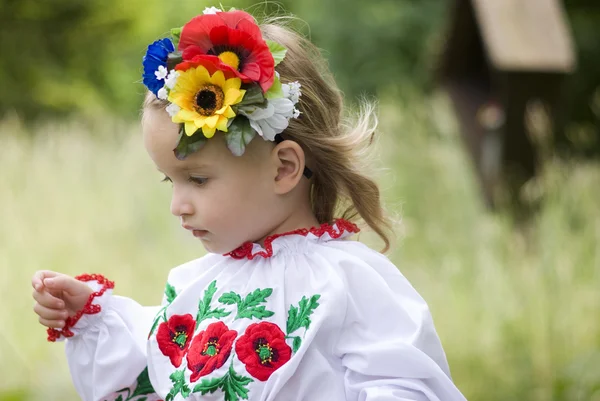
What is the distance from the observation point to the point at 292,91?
201cm

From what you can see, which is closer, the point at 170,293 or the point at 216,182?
the point at 216,182

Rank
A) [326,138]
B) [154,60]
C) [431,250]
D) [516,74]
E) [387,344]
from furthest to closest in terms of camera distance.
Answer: [516,74], [431,250], [326,138], [154,60], [387,344]

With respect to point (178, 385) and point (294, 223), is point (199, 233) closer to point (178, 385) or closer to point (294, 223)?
point (294, 223)

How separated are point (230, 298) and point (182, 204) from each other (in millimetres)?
242

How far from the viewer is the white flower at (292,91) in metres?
1.99

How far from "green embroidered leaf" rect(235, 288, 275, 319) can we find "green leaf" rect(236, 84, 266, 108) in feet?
1.35

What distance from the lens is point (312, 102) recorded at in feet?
6.93

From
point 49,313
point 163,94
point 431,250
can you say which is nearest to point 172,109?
point 163,94

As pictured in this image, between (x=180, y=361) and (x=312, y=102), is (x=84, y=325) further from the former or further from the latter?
(x=312, y=102)

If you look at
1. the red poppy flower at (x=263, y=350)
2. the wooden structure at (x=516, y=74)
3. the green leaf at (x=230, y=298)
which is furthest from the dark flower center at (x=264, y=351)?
the wooden structure at (x=516, y=74)

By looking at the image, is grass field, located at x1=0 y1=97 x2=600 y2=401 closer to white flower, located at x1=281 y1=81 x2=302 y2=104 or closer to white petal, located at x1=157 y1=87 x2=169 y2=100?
white flower, located at x1=281 y1=81 x2=302 y2=104

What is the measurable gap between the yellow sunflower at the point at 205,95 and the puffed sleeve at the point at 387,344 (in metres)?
0.44

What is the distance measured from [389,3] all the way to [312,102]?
9148mm

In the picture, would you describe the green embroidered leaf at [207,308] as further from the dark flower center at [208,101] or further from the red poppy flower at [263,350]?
the dark flower center at [208,101]
